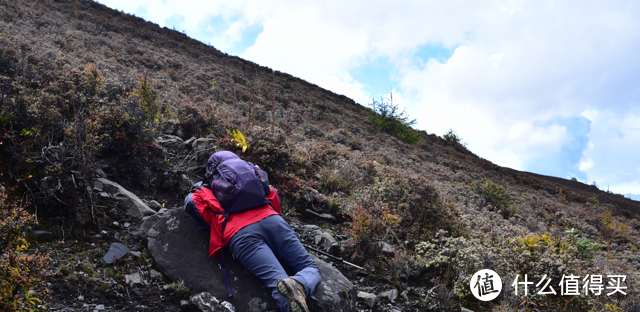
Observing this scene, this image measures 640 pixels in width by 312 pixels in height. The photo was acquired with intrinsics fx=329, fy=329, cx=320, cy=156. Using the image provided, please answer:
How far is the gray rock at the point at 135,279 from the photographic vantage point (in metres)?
3.46

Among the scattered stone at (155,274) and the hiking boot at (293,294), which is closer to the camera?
the hiking boot at (293,294)

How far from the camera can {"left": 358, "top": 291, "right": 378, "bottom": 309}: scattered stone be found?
12.8 ft

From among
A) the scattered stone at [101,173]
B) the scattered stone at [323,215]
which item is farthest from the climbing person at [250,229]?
the scattered stone at [323,215]

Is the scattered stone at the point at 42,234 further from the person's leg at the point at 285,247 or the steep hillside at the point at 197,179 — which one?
the person's leg at the point at 285,247

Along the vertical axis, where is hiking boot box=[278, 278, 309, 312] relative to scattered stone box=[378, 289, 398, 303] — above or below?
above

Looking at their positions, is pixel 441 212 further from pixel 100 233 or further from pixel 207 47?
pixel 207 47

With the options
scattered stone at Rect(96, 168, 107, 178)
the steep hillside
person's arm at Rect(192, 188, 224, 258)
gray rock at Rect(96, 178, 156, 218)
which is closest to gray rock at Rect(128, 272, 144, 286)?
the steep hillside

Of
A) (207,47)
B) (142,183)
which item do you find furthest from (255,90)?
(142,183)

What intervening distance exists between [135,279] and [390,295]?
294cm

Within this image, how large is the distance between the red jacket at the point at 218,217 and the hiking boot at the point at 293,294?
Answer: 788 millimetres

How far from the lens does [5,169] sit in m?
3.95

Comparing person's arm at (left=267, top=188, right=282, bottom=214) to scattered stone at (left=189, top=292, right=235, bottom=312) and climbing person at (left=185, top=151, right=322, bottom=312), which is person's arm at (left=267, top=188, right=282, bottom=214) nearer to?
climbing person at (left=185, top=151, right=322, bottom=312)

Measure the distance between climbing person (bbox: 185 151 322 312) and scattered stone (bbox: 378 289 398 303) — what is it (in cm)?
113

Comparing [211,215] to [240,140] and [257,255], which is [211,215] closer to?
[257,255]
